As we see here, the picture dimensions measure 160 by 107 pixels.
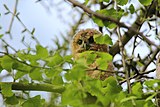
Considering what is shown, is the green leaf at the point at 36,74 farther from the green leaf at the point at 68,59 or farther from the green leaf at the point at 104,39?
the green leaf at the point at 104,39

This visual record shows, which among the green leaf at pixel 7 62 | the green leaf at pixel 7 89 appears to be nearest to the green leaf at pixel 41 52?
the green leaf at pixel 7 62

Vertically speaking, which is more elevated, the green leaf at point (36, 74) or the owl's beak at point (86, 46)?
the owl's beak at point (86, 46)

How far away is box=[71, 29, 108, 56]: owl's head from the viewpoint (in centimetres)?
134

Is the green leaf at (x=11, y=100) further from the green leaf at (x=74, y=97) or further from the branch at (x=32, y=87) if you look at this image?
the green leaf at (x=74, y=97)

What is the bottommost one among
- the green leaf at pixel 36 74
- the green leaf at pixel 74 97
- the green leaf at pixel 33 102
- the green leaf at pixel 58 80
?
the green leaf at pixel 74 97

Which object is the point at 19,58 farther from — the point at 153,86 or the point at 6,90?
the point at 153,86

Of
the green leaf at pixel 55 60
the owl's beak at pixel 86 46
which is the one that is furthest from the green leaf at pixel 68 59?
the owl's beak at pixel 86 46

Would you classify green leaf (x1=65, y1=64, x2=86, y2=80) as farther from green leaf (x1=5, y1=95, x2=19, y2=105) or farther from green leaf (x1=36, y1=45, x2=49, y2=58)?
green leaf (x1=5, y1=95, x2=19, y2=105)

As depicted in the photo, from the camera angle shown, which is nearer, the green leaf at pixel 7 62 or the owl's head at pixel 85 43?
the green leaf at pixel 7 62

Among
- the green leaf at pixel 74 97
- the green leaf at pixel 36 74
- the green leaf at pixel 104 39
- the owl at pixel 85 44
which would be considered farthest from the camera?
the owl at pixel 85 44

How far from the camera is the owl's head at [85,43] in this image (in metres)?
1.34

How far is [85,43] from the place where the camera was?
1360mm

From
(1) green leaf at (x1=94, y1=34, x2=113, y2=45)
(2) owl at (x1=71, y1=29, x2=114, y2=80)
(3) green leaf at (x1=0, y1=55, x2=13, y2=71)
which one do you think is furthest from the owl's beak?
(3) green leaf at (x1=0, y1=55, x2=13, y2=71)

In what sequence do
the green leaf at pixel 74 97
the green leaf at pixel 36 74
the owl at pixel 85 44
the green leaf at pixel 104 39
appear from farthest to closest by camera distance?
the owl at pixel 85 44 < the green leaf at pixel 104 39 < the green leaf at pixel 36 74 < the green leaf at pixel 74 97
